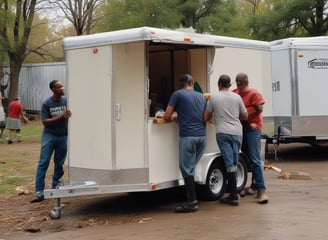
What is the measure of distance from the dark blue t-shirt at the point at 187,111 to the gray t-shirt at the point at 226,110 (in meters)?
0.29

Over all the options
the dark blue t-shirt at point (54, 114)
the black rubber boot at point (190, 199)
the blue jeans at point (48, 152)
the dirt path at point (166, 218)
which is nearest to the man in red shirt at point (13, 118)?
the dirt path at point (166, 218)

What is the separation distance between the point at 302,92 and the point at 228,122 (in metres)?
6.52

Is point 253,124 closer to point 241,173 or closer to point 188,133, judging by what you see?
point 241,173

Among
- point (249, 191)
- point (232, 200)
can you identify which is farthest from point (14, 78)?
point (232, 200)

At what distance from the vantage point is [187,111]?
8.33 metres

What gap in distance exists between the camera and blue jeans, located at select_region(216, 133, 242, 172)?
8.59 meters

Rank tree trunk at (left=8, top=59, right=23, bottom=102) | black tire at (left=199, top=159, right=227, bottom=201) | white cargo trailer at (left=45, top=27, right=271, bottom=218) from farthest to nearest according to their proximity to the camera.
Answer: tree trunk at (left=8, top=59, right=23, bottom=102)
black tire at (left=199, top=159, right=227, bottom=201)
white cargo trailer at (left=45, top=27, right=271, bottom=218)

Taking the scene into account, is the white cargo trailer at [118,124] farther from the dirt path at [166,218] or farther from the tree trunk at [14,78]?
the tree trunk at [14,78]

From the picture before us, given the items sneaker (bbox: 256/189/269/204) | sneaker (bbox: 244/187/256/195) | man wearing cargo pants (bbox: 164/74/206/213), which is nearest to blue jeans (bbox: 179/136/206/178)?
man wearing cargo pants (bbox: 164/74/206/213)

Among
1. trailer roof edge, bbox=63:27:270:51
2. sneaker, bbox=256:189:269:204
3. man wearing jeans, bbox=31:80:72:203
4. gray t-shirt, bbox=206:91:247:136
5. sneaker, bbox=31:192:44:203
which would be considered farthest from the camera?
sneaker, bbox=31:192:44:203

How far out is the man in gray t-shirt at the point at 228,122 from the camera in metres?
8.53

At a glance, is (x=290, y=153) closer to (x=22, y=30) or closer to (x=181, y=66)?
(x=181, y=66)

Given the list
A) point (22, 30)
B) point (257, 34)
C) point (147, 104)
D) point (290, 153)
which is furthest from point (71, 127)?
point (22, 30)

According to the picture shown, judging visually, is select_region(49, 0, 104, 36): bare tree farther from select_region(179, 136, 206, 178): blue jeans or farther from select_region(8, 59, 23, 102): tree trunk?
select_region(179, 136, 206, 178): blue jeans
